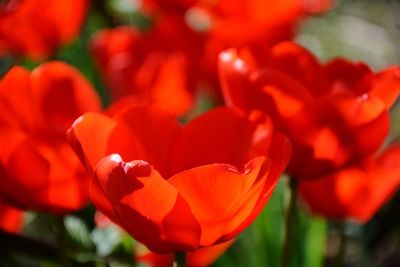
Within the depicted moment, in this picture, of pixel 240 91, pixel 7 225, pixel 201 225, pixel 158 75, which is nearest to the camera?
pixel 201 225

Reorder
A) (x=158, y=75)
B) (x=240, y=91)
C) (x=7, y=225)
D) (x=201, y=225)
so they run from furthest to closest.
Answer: (x=158, y=75) < (x=7, y=225) < (x=240, y=91) < (x=201, y=225)

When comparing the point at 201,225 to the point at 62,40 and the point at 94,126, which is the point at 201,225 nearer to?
the point at 94,126

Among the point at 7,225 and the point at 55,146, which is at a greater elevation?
the point at 55,146

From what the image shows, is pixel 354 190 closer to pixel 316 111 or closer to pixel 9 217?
pixel 316 111

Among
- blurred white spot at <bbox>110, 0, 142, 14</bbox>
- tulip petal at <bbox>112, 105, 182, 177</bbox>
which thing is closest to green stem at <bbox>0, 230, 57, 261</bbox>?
tulip petal at <bbox>112, 105, 182, 177</bbox>

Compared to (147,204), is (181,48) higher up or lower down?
lower down

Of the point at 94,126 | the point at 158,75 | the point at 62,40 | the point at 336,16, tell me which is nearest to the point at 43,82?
the point at 94,126

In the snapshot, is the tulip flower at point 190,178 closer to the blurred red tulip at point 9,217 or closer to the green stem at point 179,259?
the green stem at point 179,259

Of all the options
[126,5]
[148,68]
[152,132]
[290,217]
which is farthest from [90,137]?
[126,5]
